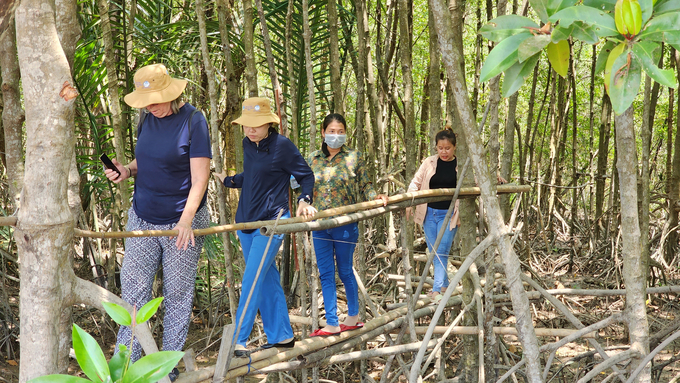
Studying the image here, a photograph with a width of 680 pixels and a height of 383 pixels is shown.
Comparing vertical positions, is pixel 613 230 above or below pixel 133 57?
below

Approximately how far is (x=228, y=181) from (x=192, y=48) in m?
1.89

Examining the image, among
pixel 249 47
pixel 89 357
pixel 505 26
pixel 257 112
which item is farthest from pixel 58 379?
pixel 249 47

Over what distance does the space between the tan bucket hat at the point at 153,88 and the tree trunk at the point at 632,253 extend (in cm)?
165

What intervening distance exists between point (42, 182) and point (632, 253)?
6.25ft

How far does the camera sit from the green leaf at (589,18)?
4.37 feet

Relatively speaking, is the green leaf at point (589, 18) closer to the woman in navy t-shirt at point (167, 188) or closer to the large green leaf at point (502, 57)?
the large green leaf at point (502, 57)

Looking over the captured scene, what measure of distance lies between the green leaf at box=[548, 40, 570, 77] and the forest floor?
2581 mm

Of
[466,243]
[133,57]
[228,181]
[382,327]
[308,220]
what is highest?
[133,57]

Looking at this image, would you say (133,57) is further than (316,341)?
Yes

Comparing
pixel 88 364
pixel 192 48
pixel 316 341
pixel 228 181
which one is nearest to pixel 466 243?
pixel 316 341

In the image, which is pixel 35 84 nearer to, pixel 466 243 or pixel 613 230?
pixel 466 243

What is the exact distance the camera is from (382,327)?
10.2 ft

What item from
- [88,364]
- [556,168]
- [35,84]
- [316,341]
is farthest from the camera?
[556,168]

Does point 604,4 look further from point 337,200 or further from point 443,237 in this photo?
point 443,237
